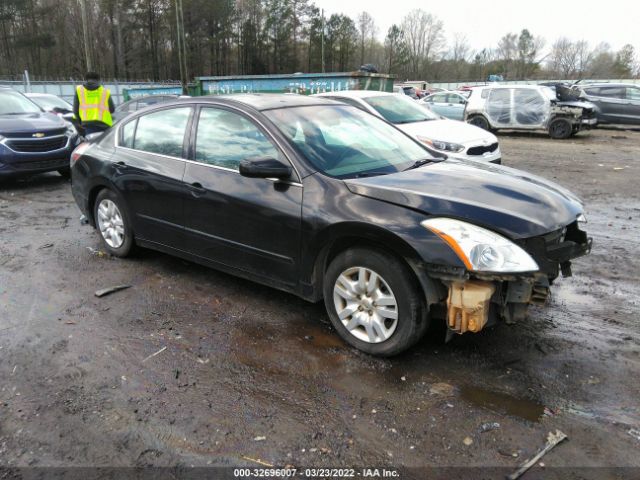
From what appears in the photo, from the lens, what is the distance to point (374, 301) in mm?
3316

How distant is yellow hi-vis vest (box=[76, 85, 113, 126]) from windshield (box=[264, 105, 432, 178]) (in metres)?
5.51

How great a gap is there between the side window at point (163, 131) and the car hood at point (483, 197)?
184cm

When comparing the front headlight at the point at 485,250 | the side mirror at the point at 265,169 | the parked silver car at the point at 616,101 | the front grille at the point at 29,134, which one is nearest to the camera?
the front headlight at the point at 485,250

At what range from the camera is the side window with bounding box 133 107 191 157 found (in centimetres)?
450

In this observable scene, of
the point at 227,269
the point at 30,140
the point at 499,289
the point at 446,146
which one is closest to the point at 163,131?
the point at 227,269

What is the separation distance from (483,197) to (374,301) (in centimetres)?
97

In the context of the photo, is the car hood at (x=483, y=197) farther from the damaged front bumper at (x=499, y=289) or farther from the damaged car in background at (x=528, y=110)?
the damaged car in background at (x=528, y=110)

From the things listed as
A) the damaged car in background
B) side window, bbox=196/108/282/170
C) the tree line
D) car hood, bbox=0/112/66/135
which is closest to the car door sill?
side window, bbox=196/108/282/170

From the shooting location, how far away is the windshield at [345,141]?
3775 mm

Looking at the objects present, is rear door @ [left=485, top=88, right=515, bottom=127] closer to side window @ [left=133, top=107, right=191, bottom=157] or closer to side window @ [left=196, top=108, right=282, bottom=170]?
side window @ [left=133, top=107, right=191, bottom=157]

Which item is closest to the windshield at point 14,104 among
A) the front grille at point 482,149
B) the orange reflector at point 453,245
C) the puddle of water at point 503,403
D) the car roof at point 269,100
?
the car roof at point 269,100

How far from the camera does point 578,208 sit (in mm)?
3518

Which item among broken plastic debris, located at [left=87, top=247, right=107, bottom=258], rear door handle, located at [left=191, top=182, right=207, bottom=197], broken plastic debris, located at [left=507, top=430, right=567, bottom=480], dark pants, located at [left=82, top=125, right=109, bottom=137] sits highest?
dark pants, located at [left=82, top=125, right=109, bottom=137]

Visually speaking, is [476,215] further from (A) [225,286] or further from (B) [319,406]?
(A) [225,286]
